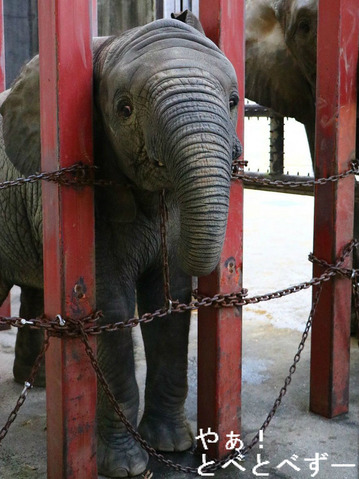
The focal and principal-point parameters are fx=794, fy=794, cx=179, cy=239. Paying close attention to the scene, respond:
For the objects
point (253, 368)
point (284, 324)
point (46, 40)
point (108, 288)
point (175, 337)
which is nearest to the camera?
point (46, 40)

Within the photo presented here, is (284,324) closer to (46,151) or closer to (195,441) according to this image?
(195,441)

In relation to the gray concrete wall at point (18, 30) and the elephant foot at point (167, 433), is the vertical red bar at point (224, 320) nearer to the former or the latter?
the elephant foot at point (167, 433)

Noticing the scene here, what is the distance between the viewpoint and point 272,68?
4207mm

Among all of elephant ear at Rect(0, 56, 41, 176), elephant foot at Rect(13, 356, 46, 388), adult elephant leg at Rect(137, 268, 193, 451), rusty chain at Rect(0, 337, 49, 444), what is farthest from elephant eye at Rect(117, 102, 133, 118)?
elephant foot at Rect(13, 356, 46, 388)

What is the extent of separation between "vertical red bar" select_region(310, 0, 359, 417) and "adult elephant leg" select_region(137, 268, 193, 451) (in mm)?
622

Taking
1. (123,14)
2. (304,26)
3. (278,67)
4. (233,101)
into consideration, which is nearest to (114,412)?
(233,101)

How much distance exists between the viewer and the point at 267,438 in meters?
3.07

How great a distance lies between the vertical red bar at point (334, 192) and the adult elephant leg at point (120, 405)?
0.86 meters

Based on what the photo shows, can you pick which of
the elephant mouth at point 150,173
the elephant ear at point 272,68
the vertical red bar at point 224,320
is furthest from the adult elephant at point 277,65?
the elephant mouth at point 150,173

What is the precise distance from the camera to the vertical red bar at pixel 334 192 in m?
3.09

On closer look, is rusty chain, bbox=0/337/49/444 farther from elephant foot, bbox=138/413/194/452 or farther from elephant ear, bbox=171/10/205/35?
elephant ear, bbox=171/10/205/35

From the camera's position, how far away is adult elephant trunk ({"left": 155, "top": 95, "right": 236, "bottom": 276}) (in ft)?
6.74

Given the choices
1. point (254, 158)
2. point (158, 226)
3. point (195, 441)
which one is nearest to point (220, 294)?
point (158, 226)

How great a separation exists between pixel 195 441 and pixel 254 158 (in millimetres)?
12804
